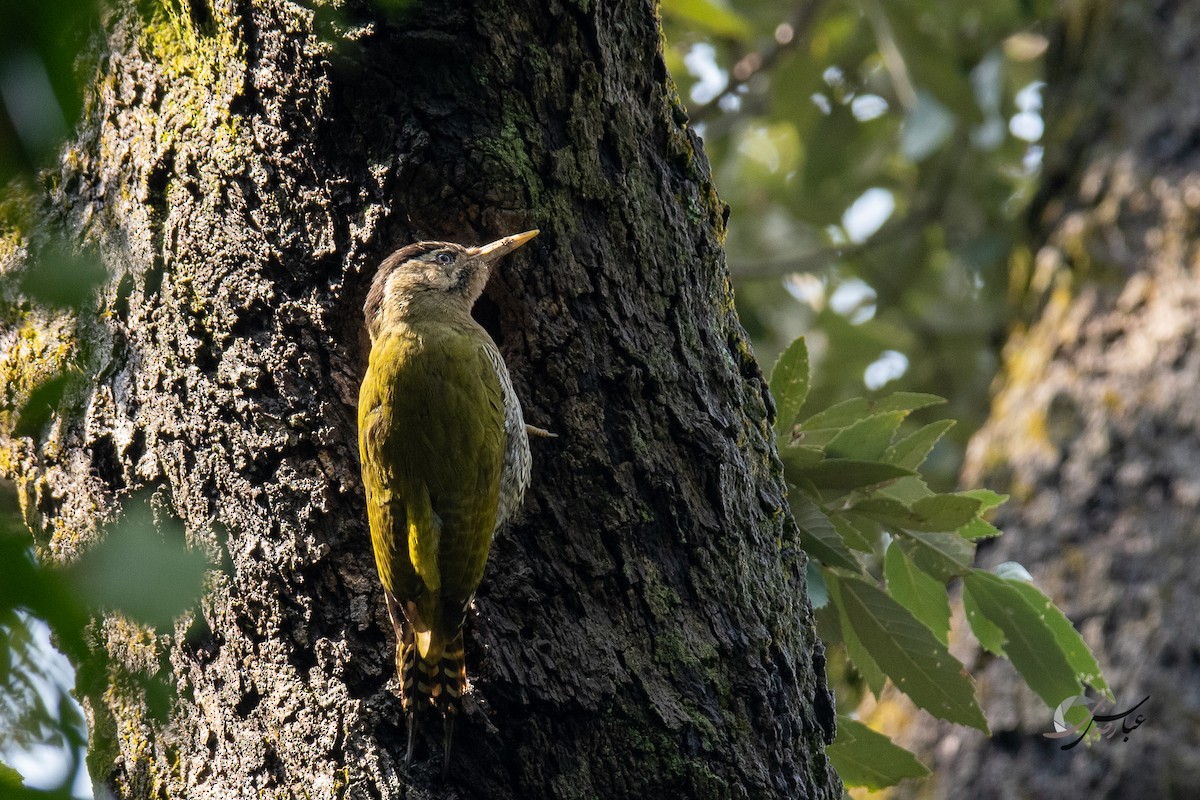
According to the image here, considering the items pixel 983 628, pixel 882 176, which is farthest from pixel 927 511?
pixel 882 176

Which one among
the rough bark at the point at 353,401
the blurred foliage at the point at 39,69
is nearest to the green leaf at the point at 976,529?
the rough bark at the point at 353,401

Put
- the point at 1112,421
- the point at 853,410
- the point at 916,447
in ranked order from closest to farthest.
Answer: the point at 916,447, the point at 853,410, the point at 1112,421

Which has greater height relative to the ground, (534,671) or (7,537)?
(534,671)

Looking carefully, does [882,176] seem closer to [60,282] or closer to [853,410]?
[853,410]

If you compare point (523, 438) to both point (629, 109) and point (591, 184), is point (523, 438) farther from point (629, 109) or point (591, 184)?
point (629, 109)

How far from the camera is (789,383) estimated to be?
130 inches

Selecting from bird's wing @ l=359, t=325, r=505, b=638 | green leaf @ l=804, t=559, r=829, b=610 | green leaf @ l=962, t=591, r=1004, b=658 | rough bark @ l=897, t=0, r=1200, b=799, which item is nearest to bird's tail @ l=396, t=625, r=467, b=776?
bird's wing @ l=359, t=325, r=505, b=638

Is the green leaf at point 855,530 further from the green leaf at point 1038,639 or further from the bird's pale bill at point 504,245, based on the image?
the bird's pale bill at point 504,245

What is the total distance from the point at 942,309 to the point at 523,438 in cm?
585

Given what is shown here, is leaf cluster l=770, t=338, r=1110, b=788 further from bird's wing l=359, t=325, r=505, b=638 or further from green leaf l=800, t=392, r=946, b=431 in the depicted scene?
bird's wing l=359, t=325, r=505, b=638

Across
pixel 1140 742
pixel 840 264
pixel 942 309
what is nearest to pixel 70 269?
pixel 1140 742

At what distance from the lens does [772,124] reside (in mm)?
8211

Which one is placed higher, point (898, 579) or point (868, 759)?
point (898, 579)

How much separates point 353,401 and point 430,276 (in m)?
0.46
